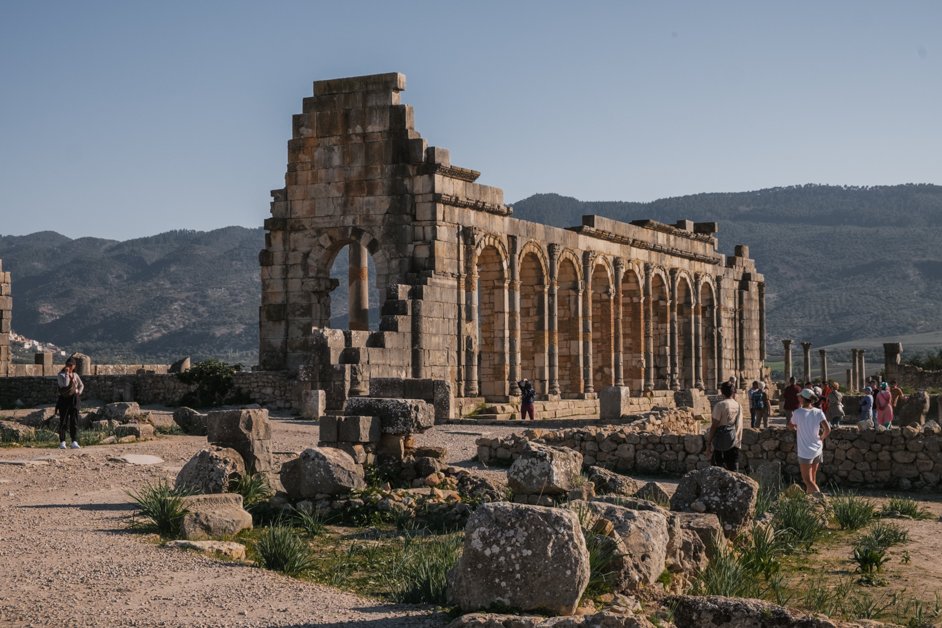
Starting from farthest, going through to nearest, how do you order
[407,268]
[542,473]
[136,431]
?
[407,268] → [136,431] → [542,473]

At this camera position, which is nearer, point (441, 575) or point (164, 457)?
point (441, 575)

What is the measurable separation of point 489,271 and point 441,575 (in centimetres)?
2324

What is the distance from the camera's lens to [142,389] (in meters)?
32.7

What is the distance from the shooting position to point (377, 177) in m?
30.0

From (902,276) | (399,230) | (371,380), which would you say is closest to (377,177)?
(399,230)

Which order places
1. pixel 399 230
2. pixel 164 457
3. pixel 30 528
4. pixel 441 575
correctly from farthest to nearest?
pixel 399 230 → pixel 164 457 → pixel 30 528 → pixel 441 575

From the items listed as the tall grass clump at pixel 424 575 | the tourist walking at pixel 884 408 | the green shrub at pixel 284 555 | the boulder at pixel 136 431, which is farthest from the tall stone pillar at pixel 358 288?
the tall grass clump at pixel 424 575

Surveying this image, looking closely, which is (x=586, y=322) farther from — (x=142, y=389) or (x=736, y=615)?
(x=736, y=615)

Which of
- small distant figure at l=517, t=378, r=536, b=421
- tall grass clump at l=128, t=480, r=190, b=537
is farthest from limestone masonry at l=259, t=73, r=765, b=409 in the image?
tall grass clump at l=128, t=480, r=190, b=537

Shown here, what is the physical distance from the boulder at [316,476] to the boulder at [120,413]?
11.3 meters

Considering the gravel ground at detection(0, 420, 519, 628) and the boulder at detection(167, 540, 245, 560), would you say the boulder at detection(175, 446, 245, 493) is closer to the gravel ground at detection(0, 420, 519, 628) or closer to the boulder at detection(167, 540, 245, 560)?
the gravel ground at detection(0, 420, 519, 628)

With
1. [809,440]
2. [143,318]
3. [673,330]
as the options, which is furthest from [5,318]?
[143,318]

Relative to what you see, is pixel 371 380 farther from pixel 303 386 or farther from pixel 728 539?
pixel 728 539

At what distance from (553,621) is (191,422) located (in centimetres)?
1667
